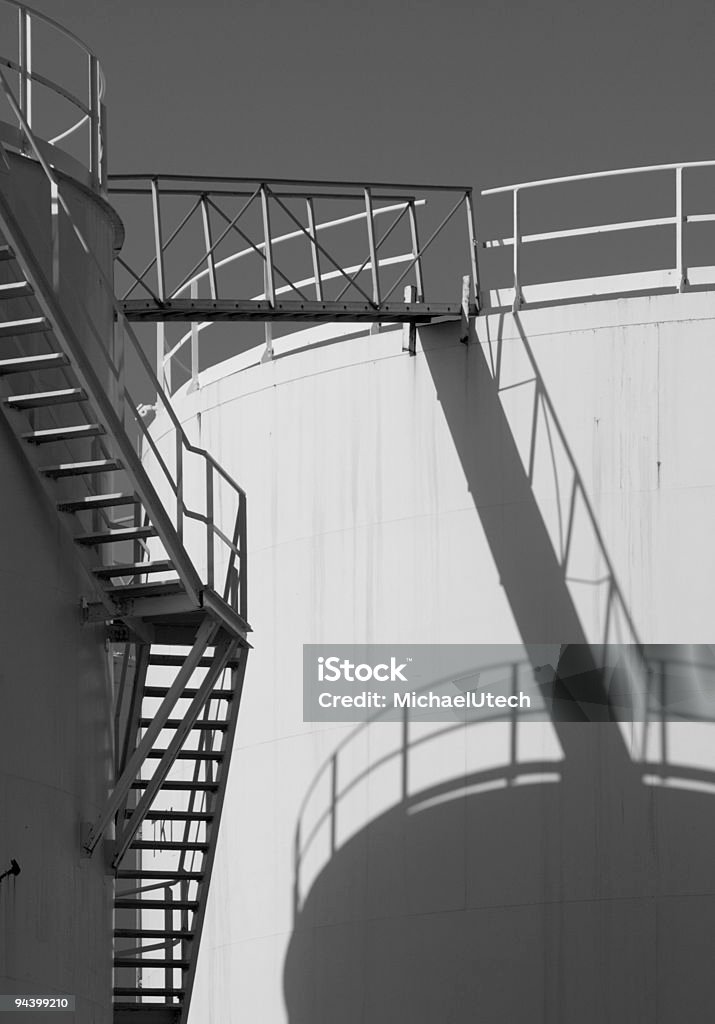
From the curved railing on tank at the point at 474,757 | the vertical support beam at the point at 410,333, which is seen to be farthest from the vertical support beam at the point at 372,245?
the curved railing on tank at the point at 474,757

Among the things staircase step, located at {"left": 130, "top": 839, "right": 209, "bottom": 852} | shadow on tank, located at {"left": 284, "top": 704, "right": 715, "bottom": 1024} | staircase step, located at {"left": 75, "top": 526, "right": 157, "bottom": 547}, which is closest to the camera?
staircase step, located at {"left": 75, "top": 526, "right": 157, "bottom": 547}

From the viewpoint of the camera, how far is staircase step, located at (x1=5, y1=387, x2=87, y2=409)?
1538 cm

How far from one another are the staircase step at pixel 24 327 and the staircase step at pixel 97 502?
5.05 ft

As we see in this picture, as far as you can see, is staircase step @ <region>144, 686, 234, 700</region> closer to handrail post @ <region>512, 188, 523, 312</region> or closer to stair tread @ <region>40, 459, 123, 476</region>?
stair tread @ <region>40, 459, 123, 476</region>

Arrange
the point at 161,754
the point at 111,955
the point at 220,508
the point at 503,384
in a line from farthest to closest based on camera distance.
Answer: the point at 220,508 < the point at 503,384 < the point at 161,754 < the point at 111,955

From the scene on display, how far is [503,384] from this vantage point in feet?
73.5

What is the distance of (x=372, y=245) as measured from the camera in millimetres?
22906

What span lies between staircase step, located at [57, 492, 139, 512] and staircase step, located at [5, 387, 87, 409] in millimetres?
926

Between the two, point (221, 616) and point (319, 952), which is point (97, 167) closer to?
point (221, 616)

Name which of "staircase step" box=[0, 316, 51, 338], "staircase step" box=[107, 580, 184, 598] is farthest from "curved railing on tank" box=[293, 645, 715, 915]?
"staircase step" box=[0, 316, 51, 338]

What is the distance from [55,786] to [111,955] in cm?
212

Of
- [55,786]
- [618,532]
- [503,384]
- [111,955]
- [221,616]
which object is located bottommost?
[111,955]

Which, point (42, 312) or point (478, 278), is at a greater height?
point (478, 278)

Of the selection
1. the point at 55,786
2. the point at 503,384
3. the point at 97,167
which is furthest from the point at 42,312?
the point at 503,384
